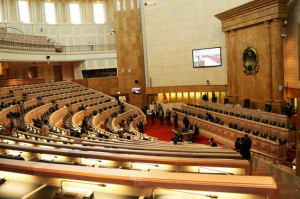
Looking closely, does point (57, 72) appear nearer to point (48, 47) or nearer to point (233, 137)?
point (48, 47)

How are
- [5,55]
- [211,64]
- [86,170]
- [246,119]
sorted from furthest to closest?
[211,64]
[5,55]
[246,119]
[86,170]

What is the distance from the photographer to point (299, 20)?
44.9 feet

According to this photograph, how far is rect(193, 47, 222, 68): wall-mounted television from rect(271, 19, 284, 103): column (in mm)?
6247

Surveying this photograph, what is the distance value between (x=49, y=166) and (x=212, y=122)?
12.3 metres

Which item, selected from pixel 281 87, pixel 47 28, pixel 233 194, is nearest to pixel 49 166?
pixel 233 194

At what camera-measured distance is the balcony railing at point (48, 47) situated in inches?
750

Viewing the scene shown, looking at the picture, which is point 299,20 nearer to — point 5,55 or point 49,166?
point 49,166

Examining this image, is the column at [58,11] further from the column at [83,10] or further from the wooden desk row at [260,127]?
the wooden desk row at [260,127]

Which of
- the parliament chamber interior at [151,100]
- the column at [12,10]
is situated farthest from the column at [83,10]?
the column at [12,10]

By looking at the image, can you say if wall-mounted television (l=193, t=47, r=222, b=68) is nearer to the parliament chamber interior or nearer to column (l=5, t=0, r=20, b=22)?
the parliament chamber interior

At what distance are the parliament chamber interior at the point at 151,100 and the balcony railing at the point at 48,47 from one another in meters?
0.12

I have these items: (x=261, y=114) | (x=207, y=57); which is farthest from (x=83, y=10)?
(x=261, y=114)

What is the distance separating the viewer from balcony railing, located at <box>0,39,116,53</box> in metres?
19.1

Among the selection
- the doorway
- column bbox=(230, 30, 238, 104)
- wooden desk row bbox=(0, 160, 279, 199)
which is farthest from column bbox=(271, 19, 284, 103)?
the doorway
